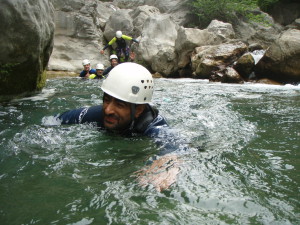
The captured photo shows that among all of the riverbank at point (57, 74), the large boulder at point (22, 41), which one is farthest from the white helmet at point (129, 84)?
the riverbank at point (57, 74)

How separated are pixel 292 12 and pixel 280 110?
71.5 ft

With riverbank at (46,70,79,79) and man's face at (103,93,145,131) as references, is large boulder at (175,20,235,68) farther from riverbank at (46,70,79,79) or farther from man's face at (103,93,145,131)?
man's face at (103,93,145,131)

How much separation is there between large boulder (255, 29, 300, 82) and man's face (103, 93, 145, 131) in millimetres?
9713

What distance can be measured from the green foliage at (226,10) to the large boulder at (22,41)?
1631 centimetres

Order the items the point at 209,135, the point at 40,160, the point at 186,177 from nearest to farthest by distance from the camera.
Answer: the point at 186,177 → the point at 40,160 → the point at 209,135

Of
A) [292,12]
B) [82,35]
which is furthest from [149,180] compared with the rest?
[292,12]

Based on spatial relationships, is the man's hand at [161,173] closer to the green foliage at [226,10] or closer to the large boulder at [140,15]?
the green foliage at [226,10]

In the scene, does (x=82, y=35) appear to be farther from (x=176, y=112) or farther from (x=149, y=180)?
(x=149, y=180)

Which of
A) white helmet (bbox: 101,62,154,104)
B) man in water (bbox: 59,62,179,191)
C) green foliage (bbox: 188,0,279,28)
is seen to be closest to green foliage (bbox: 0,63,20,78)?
man in water (bbox: 59,62,179,191)

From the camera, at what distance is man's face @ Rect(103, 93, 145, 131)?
3.33 meters

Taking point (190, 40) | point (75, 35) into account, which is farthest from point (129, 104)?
point (75, 35)

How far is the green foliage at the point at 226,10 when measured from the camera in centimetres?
2045

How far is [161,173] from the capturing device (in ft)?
8.29

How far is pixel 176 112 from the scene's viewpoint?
5938mm
